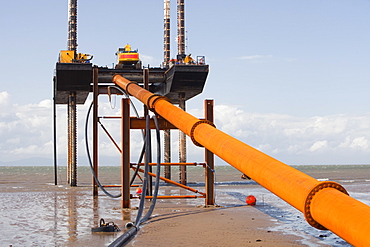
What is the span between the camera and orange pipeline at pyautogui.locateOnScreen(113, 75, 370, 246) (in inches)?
222

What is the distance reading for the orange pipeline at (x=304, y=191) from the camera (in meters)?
5.64

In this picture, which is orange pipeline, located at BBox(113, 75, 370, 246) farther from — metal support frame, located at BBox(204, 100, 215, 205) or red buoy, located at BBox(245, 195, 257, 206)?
red buoy, located at BBox(245, 195, 257, 206)

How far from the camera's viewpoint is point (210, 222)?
16.4 metres

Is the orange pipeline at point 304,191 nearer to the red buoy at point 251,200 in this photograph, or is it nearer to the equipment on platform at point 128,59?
the red buoy at point 251,200

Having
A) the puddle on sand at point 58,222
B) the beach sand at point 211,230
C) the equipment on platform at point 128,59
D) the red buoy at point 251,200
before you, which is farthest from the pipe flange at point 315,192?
the equipment on platform at point 128,59

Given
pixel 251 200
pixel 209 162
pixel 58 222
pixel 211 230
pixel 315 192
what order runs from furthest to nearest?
1. pixel 251 200
2. pixel 209 162
3. pixel 58 222
4. pixel 211 230
5. pixel 315 192

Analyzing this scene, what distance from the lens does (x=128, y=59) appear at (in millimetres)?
36219

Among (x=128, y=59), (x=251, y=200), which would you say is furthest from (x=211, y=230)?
(x=128, y=59)

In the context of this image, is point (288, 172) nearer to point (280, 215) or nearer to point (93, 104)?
point (280, 215)

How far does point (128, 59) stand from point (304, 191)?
3058cm

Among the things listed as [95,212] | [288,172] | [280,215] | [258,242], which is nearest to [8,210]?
[95,212]

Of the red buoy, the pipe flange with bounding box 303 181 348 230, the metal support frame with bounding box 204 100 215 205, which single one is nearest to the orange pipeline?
the pipe flange with bounding box 303 181 348 230

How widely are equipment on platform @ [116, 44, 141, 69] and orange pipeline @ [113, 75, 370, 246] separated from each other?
85.5 ft

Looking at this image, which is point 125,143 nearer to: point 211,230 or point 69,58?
point 211,230
